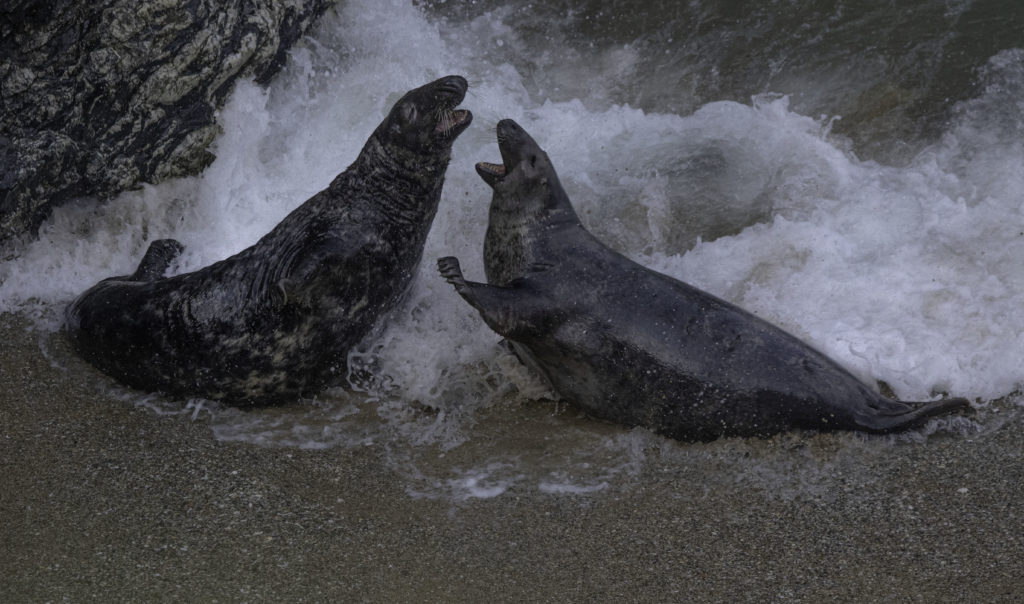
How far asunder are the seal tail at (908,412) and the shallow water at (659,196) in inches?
2.7

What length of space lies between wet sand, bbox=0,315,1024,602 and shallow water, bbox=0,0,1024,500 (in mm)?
164

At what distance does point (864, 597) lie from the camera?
4332 mm

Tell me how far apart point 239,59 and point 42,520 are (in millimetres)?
3929

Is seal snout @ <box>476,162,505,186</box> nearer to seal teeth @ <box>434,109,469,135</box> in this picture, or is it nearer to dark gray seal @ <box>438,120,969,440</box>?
seal teeth @ <box>434,109,469,135</box>

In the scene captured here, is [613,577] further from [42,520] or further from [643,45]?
[643,45]

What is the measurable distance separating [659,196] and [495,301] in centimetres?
248

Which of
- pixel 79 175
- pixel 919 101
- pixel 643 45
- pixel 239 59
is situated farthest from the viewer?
pixel 643 45

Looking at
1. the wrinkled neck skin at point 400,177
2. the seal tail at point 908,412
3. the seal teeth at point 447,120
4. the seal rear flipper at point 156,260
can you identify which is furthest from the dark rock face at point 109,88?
the seal tail at point 908,412

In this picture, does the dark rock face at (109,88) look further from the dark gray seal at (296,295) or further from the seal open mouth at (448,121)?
the seal open mouth at (448,121)

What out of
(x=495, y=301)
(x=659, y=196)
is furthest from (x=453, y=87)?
(x=659, y=196)

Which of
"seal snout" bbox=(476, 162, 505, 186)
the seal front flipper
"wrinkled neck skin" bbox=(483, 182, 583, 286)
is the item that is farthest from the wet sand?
"seal snout" bbox=(476, 162, 505, 186)

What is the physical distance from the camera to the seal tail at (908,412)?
17.9 feet

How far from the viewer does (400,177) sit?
6.49m

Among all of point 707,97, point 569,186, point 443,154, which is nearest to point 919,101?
point 707,97
